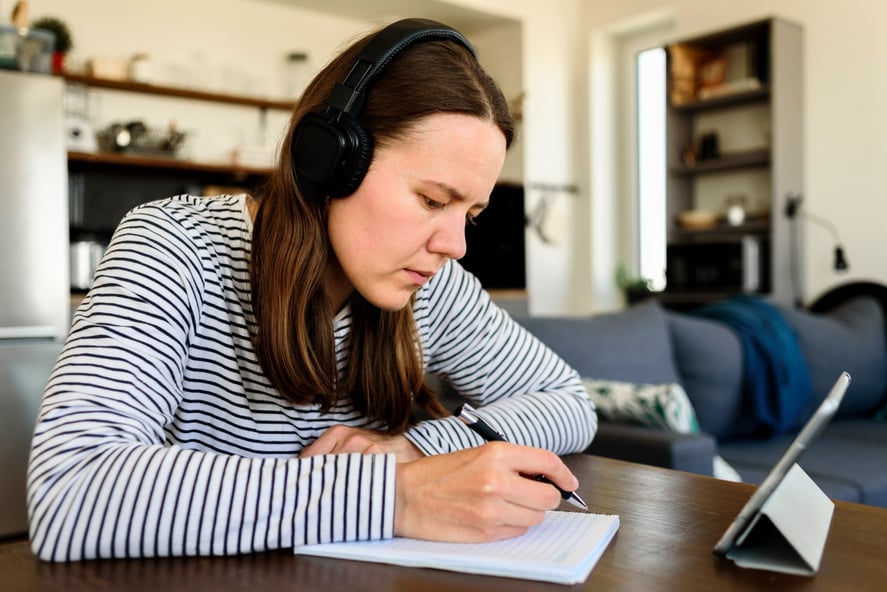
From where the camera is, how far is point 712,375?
8.36 feet

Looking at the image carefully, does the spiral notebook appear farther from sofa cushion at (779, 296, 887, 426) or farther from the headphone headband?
sofa cushion at (779, 296, 887, 426)

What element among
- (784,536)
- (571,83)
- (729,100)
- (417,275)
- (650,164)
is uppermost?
(571,83)

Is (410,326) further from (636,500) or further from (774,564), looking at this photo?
(774,564)

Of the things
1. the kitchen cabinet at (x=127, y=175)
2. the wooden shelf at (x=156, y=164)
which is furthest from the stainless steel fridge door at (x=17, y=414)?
the kitchen cabinet at (x=127, y=175)

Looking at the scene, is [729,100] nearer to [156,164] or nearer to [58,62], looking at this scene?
[156,164]

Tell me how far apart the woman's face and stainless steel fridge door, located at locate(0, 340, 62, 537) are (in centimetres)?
223

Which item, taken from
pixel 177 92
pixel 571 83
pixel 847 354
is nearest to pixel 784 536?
pixel 847 354

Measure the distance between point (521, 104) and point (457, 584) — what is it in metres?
5.38

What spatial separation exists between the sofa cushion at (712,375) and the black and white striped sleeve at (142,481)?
2006 millimetres

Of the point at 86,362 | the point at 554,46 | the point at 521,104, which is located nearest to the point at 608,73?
the point at 554,46

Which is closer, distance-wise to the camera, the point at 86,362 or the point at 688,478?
the point at 86,362

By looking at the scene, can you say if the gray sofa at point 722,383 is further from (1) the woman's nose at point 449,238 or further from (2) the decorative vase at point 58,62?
(2) the decorative vase at point 58,62

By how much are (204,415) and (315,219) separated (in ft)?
0.87

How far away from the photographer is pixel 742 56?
196 inches
